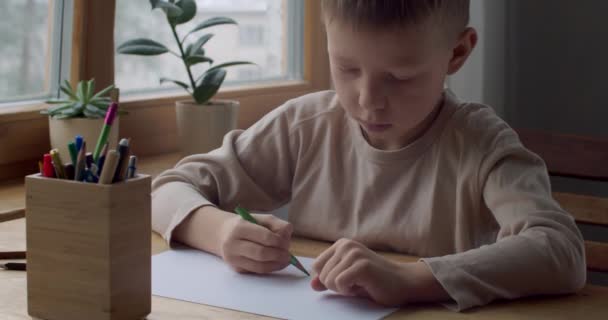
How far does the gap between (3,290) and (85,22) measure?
792 millimetres

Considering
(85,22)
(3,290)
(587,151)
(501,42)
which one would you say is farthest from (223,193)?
(501,42)

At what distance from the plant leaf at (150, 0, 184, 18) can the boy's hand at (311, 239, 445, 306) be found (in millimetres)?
877

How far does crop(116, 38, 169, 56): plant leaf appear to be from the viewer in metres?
1.63

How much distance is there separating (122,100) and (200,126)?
0.18 meters

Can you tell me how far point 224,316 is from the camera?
0.85 m

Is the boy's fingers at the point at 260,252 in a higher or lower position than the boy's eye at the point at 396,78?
lower

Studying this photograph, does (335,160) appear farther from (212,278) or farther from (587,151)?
(587,151)

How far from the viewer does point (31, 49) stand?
1.58 meters

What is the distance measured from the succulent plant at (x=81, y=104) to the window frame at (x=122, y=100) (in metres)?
0.06

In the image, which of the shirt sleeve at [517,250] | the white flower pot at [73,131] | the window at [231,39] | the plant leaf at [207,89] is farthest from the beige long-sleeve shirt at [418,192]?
the window at [231,39]

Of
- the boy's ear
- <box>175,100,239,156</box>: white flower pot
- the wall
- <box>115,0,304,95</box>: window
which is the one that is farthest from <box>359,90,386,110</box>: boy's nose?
the wall

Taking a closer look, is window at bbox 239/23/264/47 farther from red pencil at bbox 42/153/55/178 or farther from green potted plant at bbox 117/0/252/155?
red pencil at bbox 42/153/55/178

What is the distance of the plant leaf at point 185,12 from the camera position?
171 centimetres

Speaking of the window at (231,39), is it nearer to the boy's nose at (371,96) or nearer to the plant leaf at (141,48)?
the plant leaf at (141,48)
